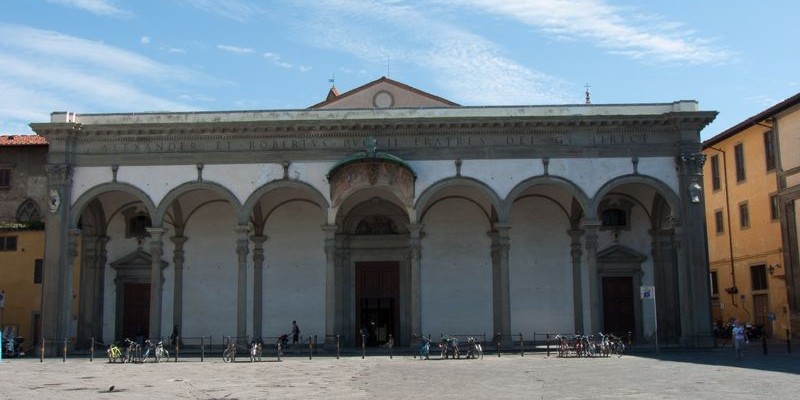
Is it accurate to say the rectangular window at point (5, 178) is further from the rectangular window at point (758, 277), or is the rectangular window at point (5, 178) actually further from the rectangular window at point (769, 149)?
the rectangular window at point (758, 277)

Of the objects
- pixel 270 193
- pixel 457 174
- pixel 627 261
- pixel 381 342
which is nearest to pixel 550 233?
pixel 627 261

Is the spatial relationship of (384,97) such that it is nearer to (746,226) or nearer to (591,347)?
(591,347)

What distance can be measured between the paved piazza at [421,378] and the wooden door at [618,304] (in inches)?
235

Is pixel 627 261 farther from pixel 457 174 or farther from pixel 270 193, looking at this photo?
pixel 270 193

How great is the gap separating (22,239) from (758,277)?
30.1 metres

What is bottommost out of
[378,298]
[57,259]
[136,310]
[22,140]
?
[136,310]

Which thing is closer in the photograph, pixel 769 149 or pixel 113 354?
pixel 113 354

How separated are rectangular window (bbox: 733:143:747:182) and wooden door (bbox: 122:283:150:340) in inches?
1008

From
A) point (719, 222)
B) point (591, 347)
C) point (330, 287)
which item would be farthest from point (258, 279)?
point (719, 222)

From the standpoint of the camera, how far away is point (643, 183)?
92.2 feet

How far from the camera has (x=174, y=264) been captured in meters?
31.5

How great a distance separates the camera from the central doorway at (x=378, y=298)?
31.2m

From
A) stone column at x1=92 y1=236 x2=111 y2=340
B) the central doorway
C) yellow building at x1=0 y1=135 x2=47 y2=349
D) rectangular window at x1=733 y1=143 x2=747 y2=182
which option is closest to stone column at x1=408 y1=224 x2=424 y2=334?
the central doorway

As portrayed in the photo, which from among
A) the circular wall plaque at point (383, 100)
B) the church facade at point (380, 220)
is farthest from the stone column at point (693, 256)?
the circular wall plaque at point (383, 100)
